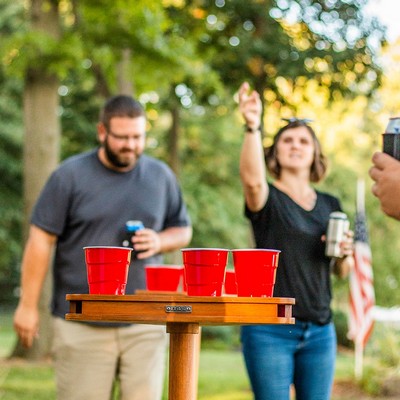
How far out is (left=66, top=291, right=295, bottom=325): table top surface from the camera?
3.10 meters

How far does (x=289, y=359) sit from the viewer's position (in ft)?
14.8

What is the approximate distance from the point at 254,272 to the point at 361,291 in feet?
29.5

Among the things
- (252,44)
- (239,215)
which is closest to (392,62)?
(239,215)

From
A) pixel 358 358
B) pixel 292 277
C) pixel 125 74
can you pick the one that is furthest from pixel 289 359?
pixel 125 74

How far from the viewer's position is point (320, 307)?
464 centimetres

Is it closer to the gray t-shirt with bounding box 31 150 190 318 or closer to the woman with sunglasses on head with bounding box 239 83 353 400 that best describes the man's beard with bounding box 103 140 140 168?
the gray t-shirt with bounding box 31 150 190 318

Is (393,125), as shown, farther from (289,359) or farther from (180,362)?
(289,359)

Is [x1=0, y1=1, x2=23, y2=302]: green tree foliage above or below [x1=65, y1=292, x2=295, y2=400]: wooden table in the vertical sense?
above

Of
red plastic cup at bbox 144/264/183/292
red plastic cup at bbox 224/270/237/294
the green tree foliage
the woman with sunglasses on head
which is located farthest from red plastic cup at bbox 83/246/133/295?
the green tree foliage

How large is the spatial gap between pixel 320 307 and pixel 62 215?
4.95 ft

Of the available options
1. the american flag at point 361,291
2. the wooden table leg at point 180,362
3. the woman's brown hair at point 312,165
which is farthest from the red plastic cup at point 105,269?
the american flag at point 361,291

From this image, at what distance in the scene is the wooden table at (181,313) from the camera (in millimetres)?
3105

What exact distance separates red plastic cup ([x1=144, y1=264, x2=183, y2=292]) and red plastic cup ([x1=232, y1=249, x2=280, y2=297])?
1431 mm

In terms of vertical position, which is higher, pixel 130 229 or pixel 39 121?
pixel 39 121
